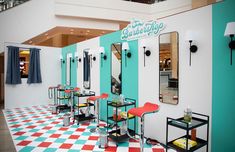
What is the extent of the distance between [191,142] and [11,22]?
25.9 ft

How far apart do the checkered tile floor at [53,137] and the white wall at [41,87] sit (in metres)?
1.71

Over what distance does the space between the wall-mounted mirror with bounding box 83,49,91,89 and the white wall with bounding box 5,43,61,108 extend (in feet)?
7.75

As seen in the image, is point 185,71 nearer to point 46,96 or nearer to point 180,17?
point 180,17

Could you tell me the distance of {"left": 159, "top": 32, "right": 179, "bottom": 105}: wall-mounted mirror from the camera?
2.96 meters

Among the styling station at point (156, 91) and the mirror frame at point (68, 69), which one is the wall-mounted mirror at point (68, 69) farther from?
the styling station at point (156, 91)

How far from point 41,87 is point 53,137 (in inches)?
161

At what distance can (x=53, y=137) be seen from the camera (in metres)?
3.63

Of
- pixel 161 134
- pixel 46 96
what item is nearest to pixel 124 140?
pixel 161 134

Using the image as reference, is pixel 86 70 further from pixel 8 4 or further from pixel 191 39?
pixel 8 4

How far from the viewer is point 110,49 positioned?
4551 mm

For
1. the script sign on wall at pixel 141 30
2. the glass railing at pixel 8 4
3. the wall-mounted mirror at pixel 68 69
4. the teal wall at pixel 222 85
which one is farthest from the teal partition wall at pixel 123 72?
the glass railing at pixel 8 4

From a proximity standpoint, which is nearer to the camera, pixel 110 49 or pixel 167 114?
pixel 167 114

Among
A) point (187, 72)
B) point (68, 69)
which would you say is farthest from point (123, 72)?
point (68, 69)

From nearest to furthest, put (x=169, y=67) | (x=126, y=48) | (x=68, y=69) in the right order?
1. (x=169, y=67)
2. (x=126, y=48)
3. (x=68, y=69)
